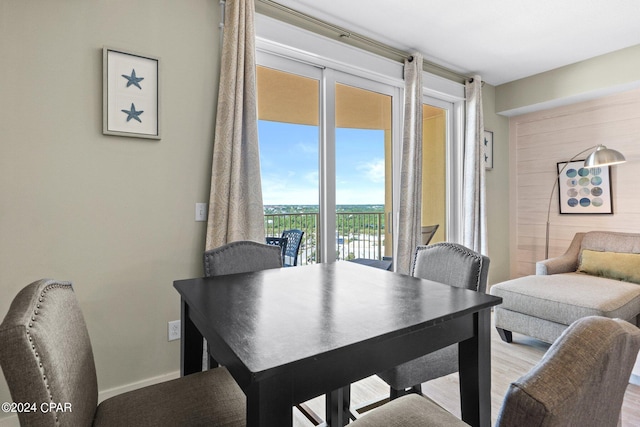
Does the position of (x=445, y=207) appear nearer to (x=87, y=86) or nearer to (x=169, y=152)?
(x=169, y=152)

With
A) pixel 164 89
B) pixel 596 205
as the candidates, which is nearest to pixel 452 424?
pixel 164 89

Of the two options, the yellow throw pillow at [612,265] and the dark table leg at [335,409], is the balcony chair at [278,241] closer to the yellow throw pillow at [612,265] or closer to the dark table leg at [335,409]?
the dark table leg at [335,409]

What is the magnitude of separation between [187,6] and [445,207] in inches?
129

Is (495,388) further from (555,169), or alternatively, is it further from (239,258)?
(555,169)

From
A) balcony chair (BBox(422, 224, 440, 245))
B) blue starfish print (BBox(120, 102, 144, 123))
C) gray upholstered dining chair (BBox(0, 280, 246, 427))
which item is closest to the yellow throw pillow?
balcony chair (BBox(422, 224, 440, 245))

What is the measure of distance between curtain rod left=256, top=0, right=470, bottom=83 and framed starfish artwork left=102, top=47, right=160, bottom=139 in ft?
3.21

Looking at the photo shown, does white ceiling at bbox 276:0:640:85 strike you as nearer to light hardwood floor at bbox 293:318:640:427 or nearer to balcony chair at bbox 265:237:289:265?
balcony chair at bbox 265:237:289:265

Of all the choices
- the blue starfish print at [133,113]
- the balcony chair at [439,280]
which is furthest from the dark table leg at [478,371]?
the blue starfish print at [133,113]

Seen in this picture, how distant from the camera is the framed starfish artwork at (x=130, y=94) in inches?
76.9

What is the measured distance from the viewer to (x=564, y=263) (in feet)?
11.1

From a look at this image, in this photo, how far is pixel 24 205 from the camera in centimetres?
176

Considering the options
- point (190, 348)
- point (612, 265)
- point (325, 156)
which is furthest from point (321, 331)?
point (612, 265)

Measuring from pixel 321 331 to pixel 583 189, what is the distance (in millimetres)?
4220

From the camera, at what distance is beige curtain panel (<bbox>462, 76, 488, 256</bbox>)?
152 inches
